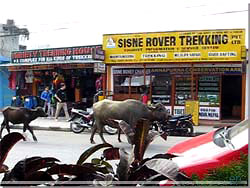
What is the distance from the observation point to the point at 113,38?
56.6 feet

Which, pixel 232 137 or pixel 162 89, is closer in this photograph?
pixel 232 137

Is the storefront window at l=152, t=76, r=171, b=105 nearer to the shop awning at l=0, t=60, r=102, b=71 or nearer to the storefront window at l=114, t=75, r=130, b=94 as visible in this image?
the storefront window at l=114, t=75, r=130, b=94

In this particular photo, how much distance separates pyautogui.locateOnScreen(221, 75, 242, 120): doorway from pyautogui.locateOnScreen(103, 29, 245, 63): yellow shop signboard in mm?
1377

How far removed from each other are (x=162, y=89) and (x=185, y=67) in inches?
56.0

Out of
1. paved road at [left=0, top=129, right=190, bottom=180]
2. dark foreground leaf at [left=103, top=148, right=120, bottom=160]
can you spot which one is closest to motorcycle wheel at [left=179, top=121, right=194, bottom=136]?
paved road at [left=0, top=129, right=190, bottom=180]

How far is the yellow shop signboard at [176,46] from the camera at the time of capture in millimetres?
14875

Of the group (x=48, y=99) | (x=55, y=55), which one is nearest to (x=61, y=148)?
(x=48, y=99)

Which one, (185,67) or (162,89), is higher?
(185,67)

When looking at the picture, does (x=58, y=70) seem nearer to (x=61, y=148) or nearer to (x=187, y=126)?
(x=187, y=126)

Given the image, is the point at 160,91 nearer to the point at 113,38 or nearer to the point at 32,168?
the point at 113,38

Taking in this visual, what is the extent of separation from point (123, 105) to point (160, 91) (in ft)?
25.2

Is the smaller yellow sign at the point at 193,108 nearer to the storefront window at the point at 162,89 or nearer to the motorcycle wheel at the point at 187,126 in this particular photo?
the storefront window at the point at 162,89

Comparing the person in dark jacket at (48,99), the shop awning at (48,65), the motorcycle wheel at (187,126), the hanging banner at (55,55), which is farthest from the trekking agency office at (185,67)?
the motorcycle wheel at (187,126)

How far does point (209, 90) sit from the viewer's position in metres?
16.0
